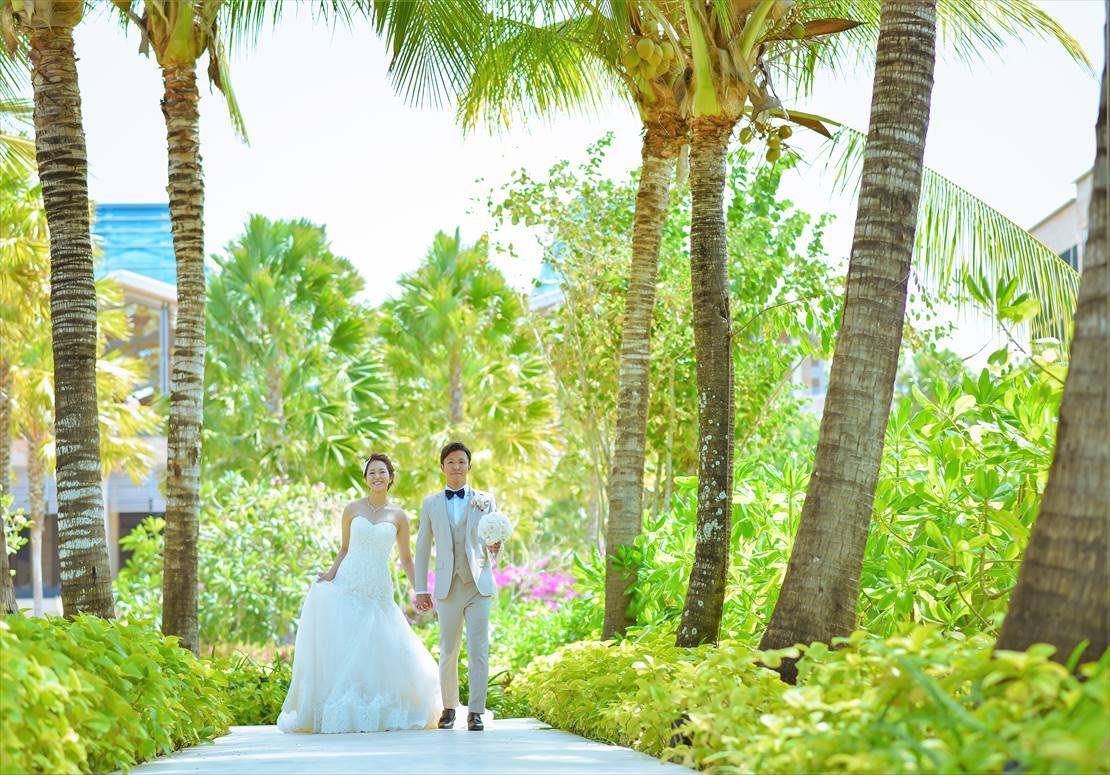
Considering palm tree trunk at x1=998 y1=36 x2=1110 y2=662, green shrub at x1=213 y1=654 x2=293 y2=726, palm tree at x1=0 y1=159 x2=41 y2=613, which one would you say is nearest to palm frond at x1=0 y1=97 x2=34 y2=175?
palm tree at x1=0 y1=159 x2=41 y2=613

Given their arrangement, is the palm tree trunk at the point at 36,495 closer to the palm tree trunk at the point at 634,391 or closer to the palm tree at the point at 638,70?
the palm tree at the point at 638,70

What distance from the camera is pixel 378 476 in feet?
33.1

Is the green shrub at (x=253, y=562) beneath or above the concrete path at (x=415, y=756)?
beneath

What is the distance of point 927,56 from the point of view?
6.54 m

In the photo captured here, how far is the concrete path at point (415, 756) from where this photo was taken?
5664 millimetres

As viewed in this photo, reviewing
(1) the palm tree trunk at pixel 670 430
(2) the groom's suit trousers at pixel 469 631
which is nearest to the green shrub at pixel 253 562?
(1) the palm tree trunk at pixel 670 430

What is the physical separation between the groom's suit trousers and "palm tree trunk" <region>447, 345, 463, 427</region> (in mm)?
20258

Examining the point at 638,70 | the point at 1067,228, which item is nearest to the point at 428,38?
the point at 638,70

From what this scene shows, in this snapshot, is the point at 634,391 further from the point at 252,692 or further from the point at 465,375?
the point at 465,375

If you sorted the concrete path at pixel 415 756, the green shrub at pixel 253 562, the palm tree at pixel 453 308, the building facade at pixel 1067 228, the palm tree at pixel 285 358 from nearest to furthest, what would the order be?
the concrete path at pixel 415 756
the green shrub at pixel 253 562
the palm tree at pixel 285 358
the palm tree at pixel 453 308
the building facade at pixel 1067 228

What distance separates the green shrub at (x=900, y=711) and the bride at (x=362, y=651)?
3614 mm

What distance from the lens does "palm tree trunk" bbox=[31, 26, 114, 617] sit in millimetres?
8875

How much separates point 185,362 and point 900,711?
8137 mm

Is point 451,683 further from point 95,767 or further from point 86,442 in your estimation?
point 95,767
